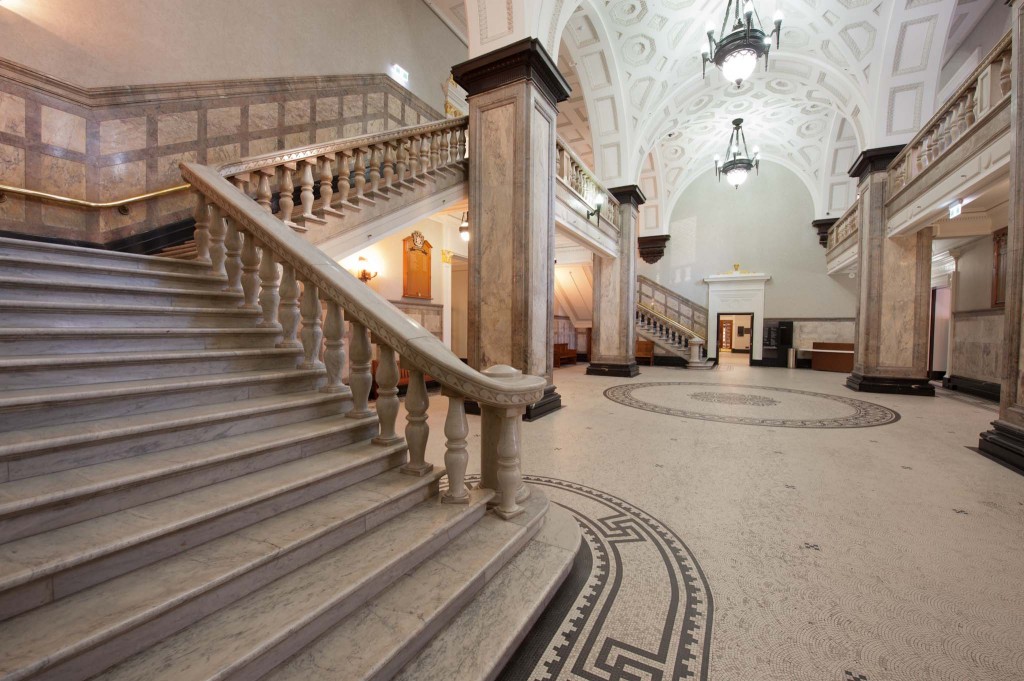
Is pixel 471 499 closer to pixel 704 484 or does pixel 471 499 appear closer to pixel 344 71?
pixel 704 484

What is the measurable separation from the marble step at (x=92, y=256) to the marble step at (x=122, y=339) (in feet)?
3.36

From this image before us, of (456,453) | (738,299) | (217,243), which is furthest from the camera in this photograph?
(738,299)

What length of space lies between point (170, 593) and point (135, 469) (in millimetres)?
583

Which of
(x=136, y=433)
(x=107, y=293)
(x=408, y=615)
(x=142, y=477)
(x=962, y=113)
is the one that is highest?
(x=962, y=113)

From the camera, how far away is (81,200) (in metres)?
4.77

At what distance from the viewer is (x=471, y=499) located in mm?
1997

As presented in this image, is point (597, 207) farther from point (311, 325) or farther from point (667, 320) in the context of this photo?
point (311, 325)

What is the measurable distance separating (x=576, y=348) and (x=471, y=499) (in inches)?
514

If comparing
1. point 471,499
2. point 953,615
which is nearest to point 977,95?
point 953,615

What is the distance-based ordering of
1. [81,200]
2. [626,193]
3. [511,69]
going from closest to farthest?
[81,200]
[511,69]
[626,193]

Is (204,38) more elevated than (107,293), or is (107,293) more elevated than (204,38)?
(204,38)

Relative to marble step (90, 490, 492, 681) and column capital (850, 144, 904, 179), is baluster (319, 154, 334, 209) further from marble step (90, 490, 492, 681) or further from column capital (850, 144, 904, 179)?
column capital (850, 144, 904, 179)

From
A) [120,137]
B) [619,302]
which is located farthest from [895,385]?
[120,137]

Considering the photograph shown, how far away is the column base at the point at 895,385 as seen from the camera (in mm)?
7293
